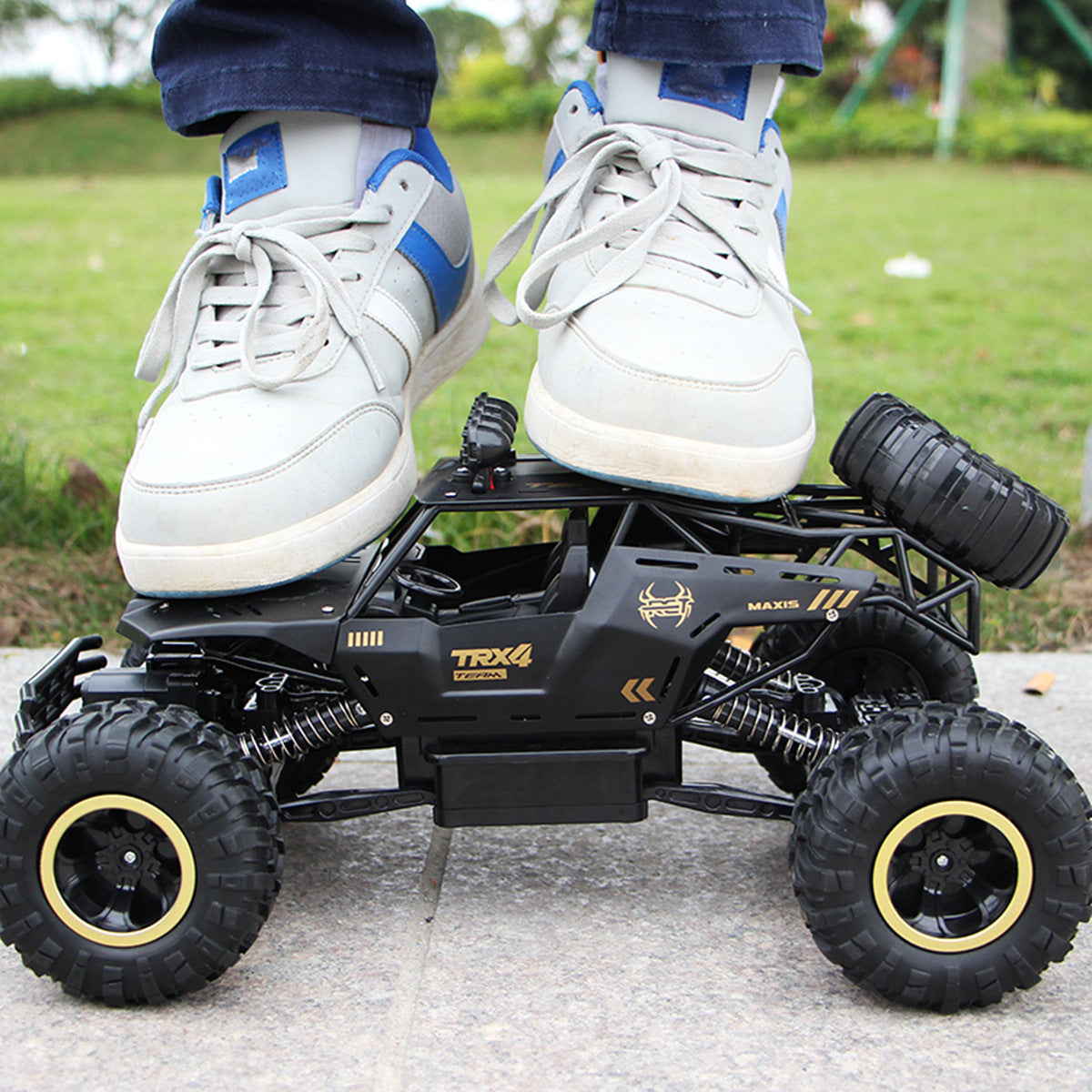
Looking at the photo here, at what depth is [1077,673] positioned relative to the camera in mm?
2510

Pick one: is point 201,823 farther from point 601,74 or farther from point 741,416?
point 601,74

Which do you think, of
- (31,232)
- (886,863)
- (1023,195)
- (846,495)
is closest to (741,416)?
(846,495)

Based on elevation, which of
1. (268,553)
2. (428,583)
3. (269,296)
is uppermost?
(269,296)

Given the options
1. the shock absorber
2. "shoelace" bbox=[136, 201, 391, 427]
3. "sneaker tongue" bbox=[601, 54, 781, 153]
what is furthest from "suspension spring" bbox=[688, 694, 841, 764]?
"sneaker tongue" bbox=[601, 54, 781, 153]

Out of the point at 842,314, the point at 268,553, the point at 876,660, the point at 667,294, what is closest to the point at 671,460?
the point at 667,294

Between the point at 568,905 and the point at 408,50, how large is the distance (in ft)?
3.88

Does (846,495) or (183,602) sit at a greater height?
(846,495)

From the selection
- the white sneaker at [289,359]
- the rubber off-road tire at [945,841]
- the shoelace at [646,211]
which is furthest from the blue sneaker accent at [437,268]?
the rubber off-road tire at [945,841]

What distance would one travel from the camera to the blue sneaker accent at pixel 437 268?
1738mm

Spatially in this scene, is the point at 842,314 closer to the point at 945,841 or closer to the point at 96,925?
the point at 945,841

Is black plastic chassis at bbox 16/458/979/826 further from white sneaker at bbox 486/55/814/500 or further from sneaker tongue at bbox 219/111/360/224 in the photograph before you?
sneaker tongue at bbox 219/111/360/224

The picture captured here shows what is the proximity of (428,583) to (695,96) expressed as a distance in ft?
2.45

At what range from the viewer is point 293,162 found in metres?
1.69

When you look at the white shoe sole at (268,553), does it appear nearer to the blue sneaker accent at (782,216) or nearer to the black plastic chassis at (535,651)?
the black plastic chassis at (535,651)
